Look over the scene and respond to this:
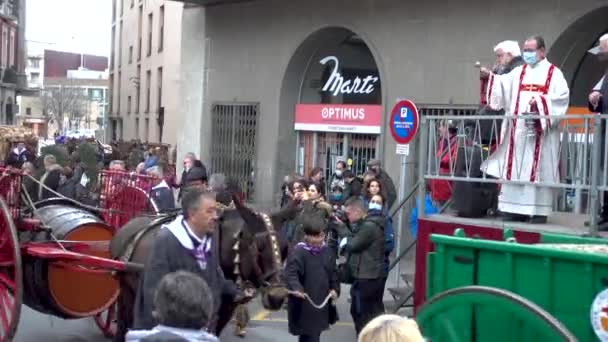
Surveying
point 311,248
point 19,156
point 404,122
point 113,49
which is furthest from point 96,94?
point 311,248

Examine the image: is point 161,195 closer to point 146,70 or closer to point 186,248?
point 186,248

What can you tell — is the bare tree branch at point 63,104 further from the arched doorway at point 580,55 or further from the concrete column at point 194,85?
the arched doorway at point 580,55

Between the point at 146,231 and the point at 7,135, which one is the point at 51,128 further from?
the point at 146,231

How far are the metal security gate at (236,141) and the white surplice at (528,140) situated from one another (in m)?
11.1

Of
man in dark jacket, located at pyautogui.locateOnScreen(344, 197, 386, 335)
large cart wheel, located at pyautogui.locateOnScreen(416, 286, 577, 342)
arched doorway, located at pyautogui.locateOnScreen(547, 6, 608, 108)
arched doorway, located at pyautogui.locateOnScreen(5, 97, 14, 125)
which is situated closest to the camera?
large cart wheel, located at pyautogui.locateOnScreen(416, 286, 577, 342)

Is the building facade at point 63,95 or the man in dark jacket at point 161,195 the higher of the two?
the building facade at point 63,95

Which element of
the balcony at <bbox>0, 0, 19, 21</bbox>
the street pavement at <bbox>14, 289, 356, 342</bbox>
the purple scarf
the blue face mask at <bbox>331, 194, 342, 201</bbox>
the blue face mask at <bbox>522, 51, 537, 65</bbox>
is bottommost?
the street pavement at <bbox>14, 289, 356, 342</bbox>

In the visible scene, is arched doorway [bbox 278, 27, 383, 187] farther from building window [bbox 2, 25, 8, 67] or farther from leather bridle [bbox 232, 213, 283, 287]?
building window [bbox 2, 25, 8, 67]

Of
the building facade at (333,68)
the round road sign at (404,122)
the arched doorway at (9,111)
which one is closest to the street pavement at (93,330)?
the round road sign at (404,122)

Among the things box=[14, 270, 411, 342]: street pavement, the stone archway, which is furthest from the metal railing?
the stone archway

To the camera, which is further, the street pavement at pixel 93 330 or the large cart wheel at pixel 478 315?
the street pavement at pixel 93 330

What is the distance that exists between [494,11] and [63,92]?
245 ft

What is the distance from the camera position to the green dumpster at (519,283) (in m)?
4.57

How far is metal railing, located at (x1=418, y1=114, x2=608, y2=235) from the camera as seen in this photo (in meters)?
6.61
